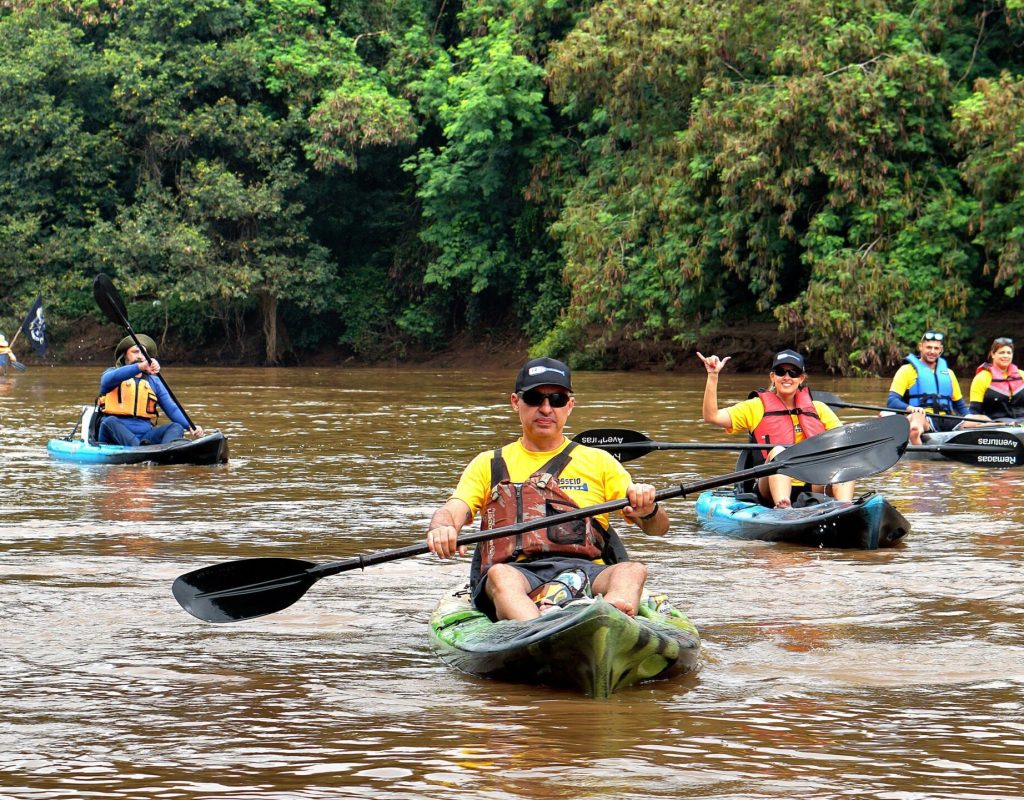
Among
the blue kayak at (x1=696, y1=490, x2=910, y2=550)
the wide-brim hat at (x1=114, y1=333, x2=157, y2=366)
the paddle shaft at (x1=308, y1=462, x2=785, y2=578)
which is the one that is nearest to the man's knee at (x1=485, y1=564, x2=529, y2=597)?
the paddle shaft at (x1=308, y1=462, x2=785, y2=578)

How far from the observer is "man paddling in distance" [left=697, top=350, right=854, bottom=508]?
9.37 m

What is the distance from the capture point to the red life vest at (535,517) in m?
6.04

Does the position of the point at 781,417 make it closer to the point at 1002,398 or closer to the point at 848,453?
the point at 848,453

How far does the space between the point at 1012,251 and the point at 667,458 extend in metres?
12.1

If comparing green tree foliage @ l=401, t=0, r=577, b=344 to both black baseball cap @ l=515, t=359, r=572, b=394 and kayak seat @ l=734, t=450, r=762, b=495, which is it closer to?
kayak seat @ l=734, t=450, r=762, b=495

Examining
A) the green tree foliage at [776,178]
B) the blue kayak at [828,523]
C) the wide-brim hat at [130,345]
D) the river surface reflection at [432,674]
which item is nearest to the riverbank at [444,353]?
the green tree foliage at [776,178]

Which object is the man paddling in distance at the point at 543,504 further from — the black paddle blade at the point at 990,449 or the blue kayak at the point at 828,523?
the black paddle blade at the point at 990,449

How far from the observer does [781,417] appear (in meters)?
9.49

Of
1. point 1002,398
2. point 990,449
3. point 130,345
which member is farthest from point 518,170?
point 990,449

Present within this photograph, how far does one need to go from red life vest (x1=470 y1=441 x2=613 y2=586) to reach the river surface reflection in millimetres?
468

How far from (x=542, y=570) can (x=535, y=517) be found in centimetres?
20

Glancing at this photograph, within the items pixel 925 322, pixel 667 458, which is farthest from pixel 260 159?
pixel 667 458

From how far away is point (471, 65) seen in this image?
112 feet

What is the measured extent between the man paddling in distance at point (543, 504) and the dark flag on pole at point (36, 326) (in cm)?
2754
